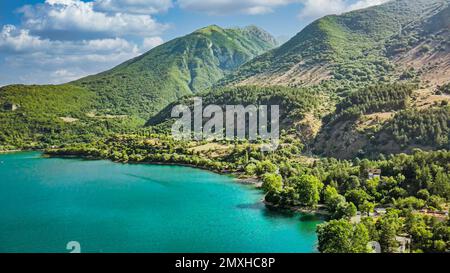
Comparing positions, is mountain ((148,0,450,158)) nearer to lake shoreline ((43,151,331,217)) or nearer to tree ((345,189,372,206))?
lake shoreline ((43,151,331,217))

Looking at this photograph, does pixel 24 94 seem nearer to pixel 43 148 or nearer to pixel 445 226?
pixel 43 148

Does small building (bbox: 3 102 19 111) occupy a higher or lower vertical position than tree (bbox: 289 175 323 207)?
higher

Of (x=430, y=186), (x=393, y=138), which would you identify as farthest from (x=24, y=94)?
(x=430, y=186)

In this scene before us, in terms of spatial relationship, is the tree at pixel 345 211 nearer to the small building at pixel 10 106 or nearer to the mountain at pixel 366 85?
the mountain at pixel 366 85

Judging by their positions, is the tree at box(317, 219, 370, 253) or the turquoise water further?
the turquoise water

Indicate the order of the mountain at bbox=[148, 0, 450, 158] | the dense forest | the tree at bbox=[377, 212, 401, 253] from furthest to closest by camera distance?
the mountain at bbox=[148, 0, 450, 158], the dense forest, the tree at bbox=[377, 212, 401, 253]

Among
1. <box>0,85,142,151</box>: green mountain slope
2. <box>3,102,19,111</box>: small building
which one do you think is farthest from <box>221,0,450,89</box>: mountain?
<box>3,102,19,111</box>: small building
